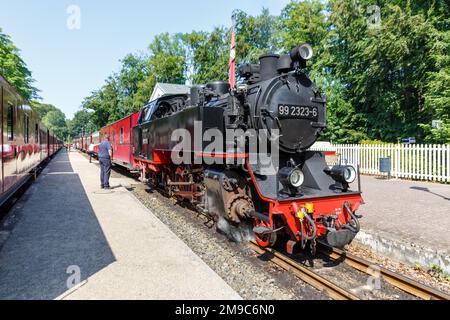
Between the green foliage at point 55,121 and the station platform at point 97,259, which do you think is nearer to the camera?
the station platform at point 97,259

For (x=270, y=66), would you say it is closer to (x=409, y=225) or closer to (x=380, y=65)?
(x=409, y=225)

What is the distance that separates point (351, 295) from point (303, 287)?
0.60 meters

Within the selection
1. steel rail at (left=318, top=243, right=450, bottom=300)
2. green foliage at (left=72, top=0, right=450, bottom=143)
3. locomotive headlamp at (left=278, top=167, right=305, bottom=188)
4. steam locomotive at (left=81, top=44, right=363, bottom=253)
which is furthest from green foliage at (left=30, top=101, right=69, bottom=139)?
steel rail at (left=318, top=243, right=450, bottom=300)

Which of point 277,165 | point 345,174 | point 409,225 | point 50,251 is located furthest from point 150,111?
Answer: point 409,225

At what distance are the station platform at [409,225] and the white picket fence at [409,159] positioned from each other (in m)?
2.20

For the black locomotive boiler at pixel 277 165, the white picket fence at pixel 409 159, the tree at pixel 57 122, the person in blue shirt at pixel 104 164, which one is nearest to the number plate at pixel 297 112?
the black locomotive boiler at pixel 277 165

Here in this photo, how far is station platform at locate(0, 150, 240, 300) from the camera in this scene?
3.43m

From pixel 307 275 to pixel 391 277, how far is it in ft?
3.49

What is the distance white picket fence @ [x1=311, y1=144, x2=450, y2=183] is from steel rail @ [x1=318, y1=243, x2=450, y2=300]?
20.6 feet

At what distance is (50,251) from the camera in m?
4.64

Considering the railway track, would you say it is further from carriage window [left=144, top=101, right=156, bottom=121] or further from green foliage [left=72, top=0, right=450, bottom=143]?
green foliage [left=72, top=0, right=450, bottom=143]

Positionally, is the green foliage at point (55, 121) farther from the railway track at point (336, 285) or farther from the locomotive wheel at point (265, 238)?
the railway track at point (336, 285)

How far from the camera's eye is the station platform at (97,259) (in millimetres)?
3428

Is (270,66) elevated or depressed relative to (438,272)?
elevated
